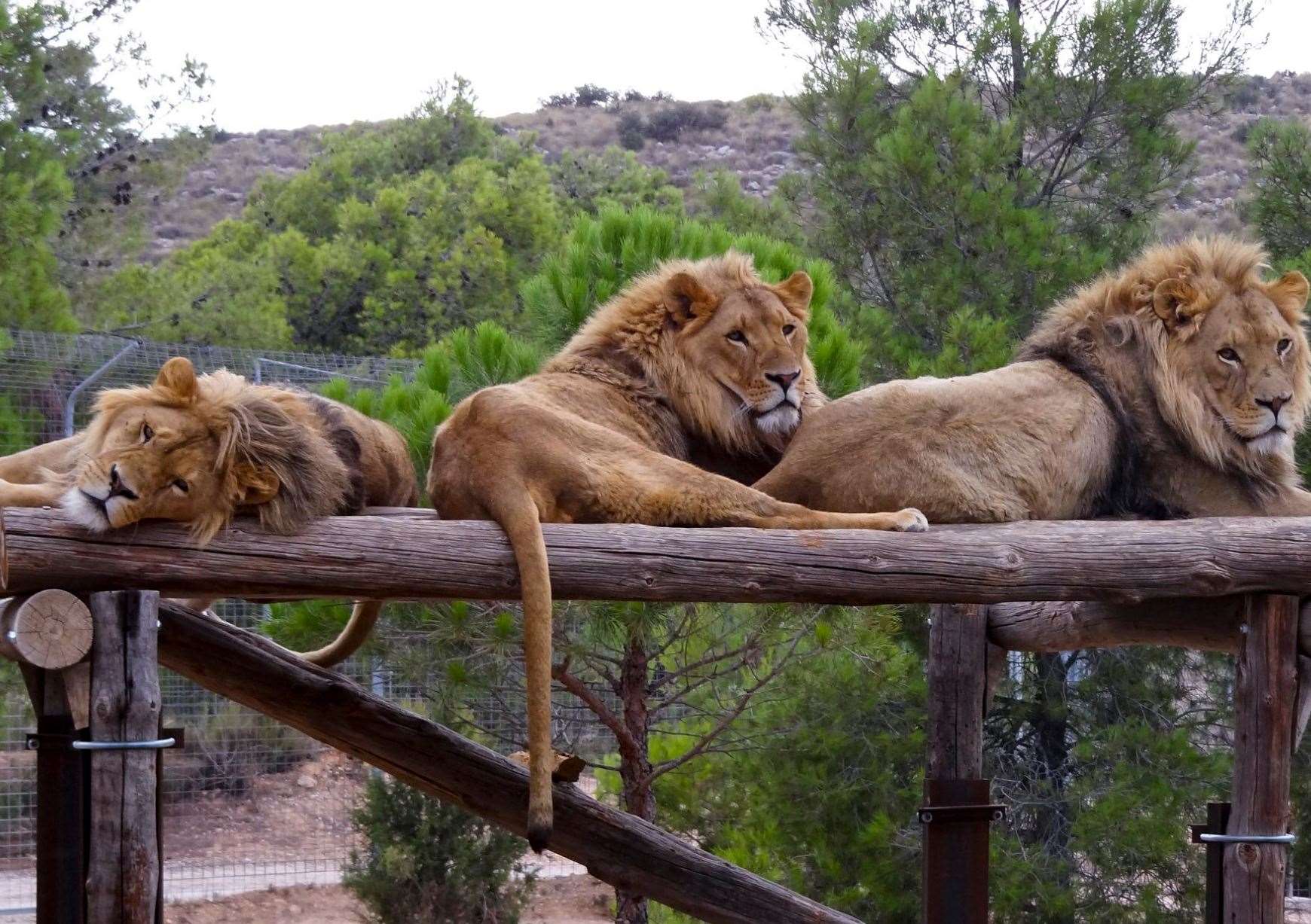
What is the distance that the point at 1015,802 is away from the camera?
9086 millimetres

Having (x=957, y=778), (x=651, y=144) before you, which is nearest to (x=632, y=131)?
(x=651, y=144)

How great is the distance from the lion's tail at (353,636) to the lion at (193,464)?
994 millimetres

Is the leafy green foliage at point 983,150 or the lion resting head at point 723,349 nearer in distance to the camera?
the lion resting head at point 723,349

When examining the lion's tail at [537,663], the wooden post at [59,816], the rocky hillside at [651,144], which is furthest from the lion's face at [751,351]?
the rocky hillside at [651,144]

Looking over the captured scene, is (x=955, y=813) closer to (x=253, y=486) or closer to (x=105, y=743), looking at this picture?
(x=253, y=486)

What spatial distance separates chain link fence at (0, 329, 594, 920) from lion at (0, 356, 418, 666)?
447 cm

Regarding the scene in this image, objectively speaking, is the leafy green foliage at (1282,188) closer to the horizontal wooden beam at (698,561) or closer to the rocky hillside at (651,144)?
the horizontal wooden beam at (698,561)

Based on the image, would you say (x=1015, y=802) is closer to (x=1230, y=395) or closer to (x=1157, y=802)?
(x=1157, y=802)

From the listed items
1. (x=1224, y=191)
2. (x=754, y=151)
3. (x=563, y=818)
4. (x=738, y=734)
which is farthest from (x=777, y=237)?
(x=754, y=151)

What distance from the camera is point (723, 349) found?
429 cm

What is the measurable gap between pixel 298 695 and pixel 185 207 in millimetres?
38750

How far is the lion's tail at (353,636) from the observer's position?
196 inches

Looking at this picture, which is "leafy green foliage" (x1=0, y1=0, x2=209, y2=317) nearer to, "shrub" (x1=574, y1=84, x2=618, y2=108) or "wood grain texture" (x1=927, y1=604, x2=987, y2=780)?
"wood grain texture" (x1=927, y1=604, x2=987, y2=780)

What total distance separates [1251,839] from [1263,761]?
8.2 inches
